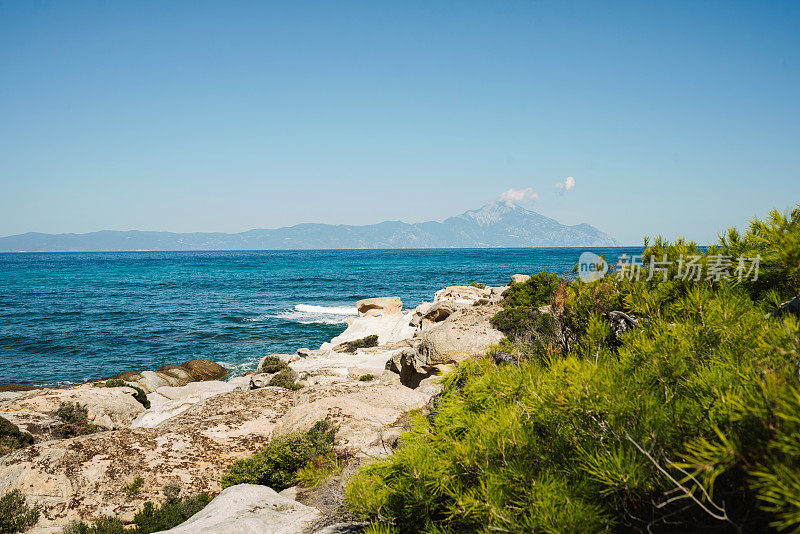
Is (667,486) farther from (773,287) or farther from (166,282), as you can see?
(166,282)

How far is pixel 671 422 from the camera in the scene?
2.02 m

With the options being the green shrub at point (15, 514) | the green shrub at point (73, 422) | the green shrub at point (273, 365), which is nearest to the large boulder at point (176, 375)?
the green shrub at point (273, 365)

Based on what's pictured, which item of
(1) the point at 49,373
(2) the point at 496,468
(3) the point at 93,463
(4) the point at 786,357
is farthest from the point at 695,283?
(1) the point at 49,373

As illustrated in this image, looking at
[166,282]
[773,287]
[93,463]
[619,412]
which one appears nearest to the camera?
[619,412]

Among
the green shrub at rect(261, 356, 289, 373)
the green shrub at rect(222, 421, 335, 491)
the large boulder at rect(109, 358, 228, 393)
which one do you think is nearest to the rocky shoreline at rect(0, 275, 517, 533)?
the green shrub at rect(222, 421, 335, 491)

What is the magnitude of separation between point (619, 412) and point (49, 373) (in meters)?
30.3

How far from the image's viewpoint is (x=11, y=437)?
10.2 metres

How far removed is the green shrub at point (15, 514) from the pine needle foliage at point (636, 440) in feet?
22.2

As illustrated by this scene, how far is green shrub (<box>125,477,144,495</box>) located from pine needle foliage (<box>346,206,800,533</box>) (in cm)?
625

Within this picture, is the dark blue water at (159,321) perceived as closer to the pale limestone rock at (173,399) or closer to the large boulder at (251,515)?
the pale limestone rock at (173,399)

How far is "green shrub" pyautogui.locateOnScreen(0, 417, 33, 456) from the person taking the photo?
32.5 feet

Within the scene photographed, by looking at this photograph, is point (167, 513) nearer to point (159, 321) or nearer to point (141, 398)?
point (141, 398)

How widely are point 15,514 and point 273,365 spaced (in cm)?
1315
